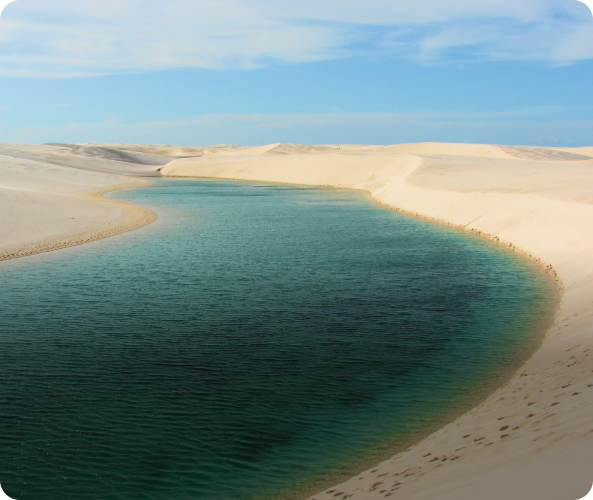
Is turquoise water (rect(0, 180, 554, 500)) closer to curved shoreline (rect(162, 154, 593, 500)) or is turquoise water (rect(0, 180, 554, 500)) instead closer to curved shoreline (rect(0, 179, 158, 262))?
curved shoreline (rect(162, 154, 593, 500))

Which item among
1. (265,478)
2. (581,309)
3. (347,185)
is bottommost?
(265,478)

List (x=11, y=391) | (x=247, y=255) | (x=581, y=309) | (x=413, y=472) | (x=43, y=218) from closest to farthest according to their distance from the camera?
(x=413, y=472) < (x=11, y=391) < (x=581, y=309) < (x=247, y=255) < (x=43, y=218)

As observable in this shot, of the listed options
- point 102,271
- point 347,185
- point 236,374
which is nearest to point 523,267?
point 236,374

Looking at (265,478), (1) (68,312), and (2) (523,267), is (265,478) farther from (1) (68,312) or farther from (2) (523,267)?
(2) (523,267)

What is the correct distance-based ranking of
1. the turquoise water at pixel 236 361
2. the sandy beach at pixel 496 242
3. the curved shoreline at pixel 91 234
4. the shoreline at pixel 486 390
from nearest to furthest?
the sandy beach at pixel 496 242, the shoreline at pixel 486 390, the turquoise water at pixel 236 361, the curved shoreline at pixel 91 234

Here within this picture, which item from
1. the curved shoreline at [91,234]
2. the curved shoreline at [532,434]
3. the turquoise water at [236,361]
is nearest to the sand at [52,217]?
the curved shoreline at [91,234]

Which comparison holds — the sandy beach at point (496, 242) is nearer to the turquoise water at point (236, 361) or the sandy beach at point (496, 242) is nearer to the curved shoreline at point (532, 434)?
the curved shoreline at point (532, 434)

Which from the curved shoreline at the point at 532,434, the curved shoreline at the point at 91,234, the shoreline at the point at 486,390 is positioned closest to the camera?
the curved shoreline at the point at 532,434

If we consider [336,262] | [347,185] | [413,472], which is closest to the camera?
[413,472]
